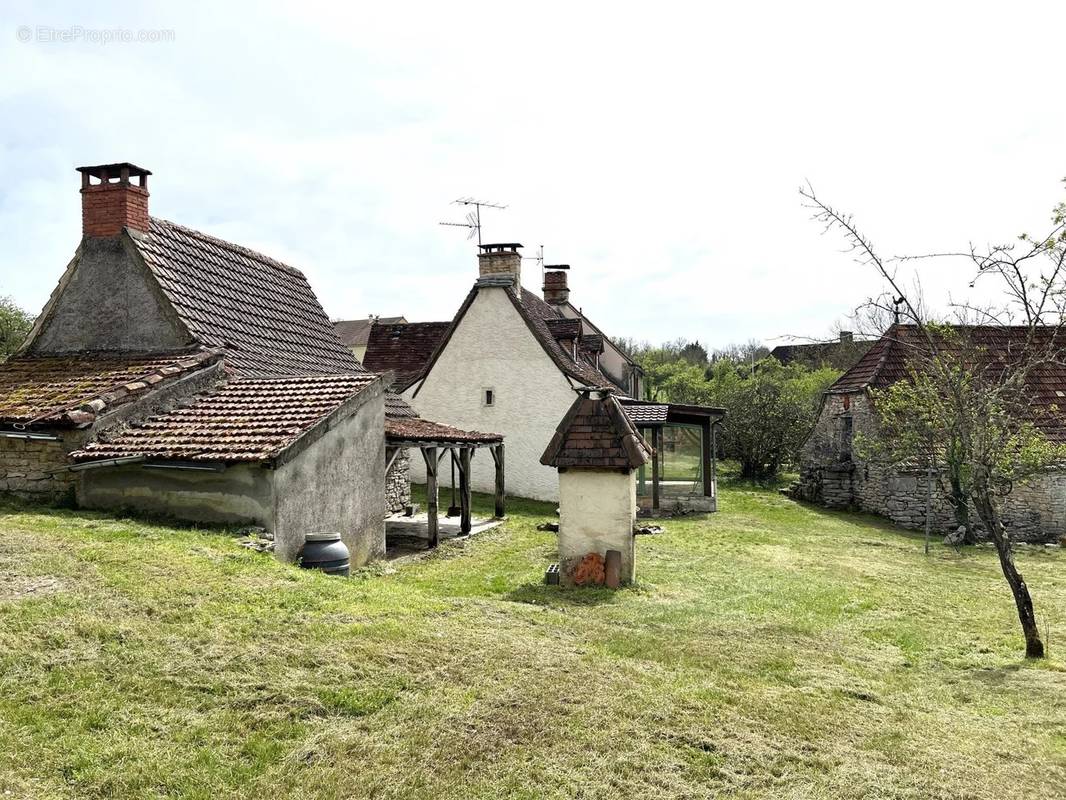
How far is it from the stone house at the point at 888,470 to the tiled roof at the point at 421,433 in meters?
11.0

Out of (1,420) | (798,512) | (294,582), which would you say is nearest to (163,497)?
(1,420)

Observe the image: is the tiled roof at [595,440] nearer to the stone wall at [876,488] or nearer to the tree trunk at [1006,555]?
the tree trunk at [1006,555]

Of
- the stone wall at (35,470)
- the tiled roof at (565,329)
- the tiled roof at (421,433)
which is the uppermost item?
the tiled roof at (565,329)

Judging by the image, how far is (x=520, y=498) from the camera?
2466 centimetres

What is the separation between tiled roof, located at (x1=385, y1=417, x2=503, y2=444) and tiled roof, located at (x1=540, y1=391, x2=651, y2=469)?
340cm

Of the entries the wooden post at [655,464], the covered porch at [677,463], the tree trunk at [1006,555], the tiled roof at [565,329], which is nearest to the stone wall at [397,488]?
the covered porch at [677,463]

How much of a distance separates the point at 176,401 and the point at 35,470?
6.82 feet

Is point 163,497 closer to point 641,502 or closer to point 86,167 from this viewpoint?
point 86,167

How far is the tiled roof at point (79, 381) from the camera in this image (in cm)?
1128

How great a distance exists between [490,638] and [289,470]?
453 centimetres

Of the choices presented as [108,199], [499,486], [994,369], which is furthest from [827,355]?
[108,199]

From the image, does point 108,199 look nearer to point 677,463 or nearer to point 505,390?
point 505,390

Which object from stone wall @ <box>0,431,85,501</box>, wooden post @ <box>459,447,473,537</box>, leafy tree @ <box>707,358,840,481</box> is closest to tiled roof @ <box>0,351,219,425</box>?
stone wall @ <box>0,431,85,501</box>

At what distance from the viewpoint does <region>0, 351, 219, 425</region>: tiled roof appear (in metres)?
11.3
